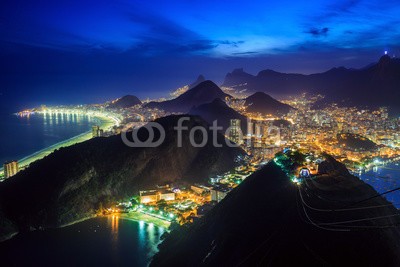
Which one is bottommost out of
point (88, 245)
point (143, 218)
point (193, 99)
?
point (88, 245)

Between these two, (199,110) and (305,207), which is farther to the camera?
Answer: (199,110)

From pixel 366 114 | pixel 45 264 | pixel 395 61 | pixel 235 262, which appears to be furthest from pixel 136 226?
pixel 395 61

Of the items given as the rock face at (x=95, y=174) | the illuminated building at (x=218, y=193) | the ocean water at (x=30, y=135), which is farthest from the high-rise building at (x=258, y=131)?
the ocean water at (x=30, y=135)

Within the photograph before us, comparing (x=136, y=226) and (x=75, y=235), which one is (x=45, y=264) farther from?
(x=136, y=226)

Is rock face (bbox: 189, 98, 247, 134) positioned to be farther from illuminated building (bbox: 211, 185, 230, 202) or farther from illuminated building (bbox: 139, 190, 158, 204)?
illuminated building (bbox: 139, 190, 158, 204)

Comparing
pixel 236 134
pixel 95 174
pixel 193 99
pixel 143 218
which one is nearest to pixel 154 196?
pixel 143 218
